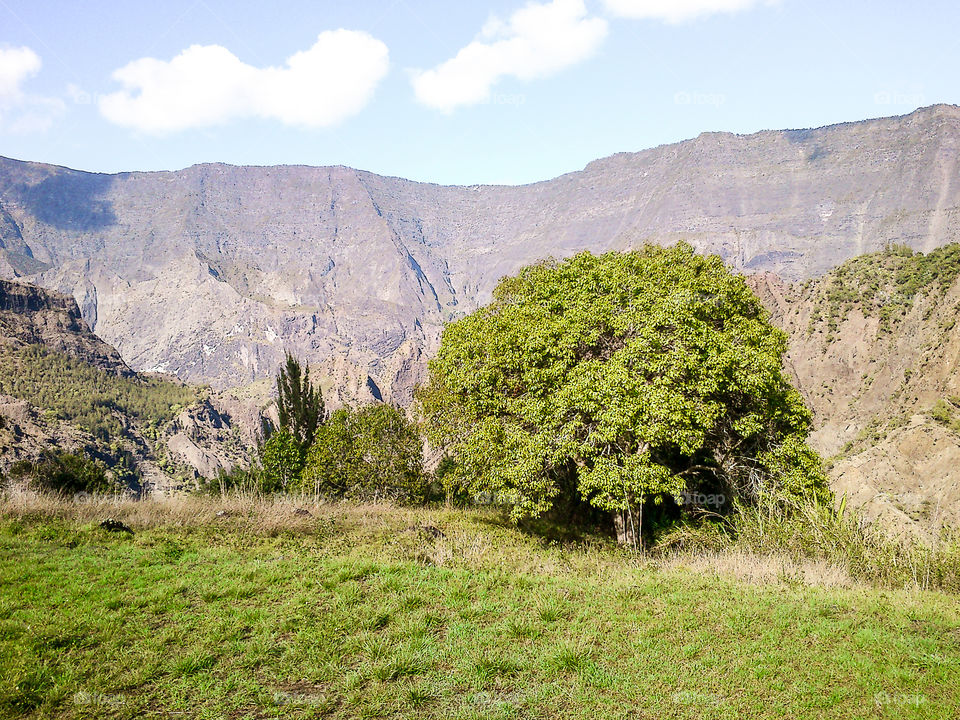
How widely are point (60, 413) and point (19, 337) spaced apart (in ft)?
149

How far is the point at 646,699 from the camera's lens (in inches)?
213

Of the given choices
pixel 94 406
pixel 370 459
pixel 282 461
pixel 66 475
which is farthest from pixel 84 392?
pixel 370 459

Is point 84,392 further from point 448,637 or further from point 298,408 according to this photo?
point 448,637

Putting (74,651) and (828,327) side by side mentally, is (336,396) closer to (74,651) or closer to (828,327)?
(828,327)

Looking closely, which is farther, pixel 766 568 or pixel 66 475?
pixel 66 475

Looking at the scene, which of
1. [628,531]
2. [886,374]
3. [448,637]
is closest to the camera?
[448,637]

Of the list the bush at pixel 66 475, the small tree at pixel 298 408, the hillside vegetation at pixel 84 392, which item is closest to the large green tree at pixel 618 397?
the small tree at pixel 298 408

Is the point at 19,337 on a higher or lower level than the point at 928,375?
higher

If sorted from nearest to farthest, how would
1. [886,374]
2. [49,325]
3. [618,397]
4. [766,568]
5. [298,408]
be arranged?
[766,568] → [618,397] → [298,408] → [886,374] → [49,325]

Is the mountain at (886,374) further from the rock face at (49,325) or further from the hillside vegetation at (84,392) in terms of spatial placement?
the rock face at (49,325)

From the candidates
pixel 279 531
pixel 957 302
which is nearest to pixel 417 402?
pixel 279 531

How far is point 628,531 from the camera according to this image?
14.0 metres

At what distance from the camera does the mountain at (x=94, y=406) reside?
3903 inches

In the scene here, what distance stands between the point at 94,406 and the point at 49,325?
4805 cm
